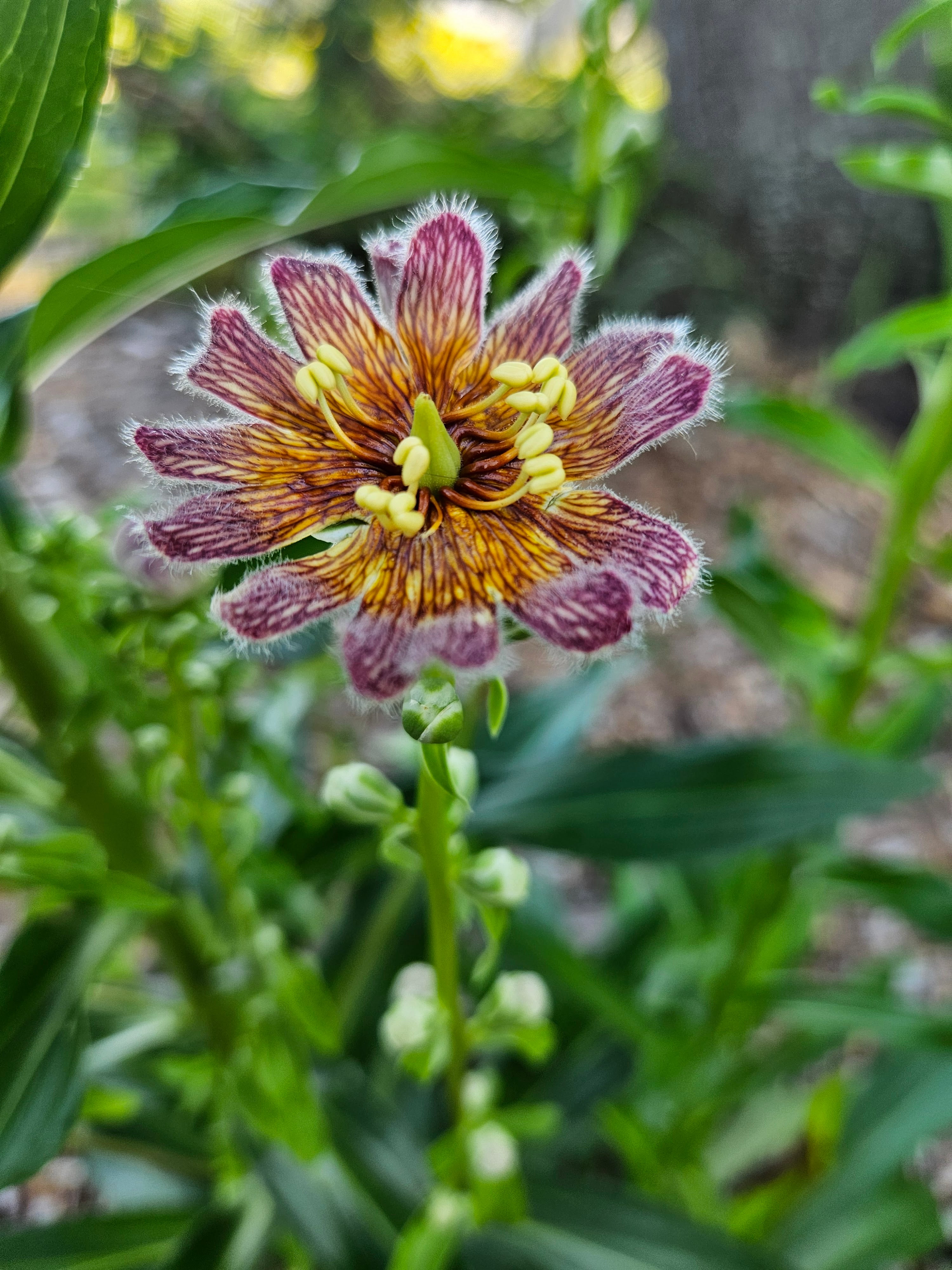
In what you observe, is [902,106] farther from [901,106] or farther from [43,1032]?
[43,1032]

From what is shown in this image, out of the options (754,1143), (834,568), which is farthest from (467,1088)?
(834,568)

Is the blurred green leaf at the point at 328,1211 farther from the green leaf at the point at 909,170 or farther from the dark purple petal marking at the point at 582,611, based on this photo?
the green leaf at the point at 909,170

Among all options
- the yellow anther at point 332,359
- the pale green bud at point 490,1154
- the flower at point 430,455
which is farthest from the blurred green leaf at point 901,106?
the pale green bud at point 490,1154

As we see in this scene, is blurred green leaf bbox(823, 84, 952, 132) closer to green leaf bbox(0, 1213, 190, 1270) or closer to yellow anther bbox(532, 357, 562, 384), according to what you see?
yellow anther bbox(532, 357, 562, 384)

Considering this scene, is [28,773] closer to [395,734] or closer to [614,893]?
[395,734]

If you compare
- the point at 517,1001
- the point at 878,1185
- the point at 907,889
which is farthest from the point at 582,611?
the point at 878,1185

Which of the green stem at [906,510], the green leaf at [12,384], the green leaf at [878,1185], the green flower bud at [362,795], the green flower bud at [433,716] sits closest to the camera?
the green flower bud at [433,716]

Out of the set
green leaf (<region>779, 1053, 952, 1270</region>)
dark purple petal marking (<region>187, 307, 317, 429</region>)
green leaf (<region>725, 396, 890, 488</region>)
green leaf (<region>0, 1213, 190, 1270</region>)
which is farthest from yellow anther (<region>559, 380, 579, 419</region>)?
green leaf (<region>779, 1053, 952, 1270</region>)
